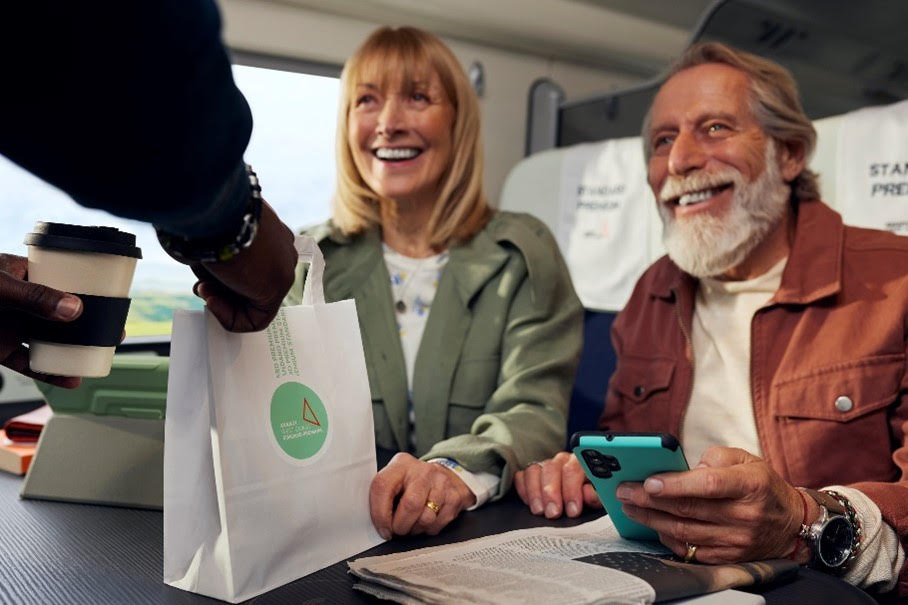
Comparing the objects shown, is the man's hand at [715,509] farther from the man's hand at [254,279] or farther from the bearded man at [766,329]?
the man's hand at [254,279]

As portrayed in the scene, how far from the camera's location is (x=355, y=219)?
1.56 metres

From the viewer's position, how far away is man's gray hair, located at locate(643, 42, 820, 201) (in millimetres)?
1497

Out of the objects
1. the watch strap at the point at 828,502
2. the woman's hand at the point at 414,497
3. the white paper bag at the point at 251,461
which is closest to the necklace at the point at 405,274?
the woman's hand at the point at 414,497

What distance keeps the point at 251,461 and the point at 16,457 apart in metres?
0.58

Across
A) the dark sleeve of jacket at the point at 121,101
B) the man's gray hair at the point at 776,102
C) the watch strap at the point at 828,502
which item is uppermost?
the man's gray hair at the point at 776,102

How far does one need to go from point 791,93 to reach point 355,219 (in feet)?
2.78

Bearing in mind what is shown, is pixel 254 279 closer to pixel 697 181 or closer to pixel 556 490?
pixel 556 490

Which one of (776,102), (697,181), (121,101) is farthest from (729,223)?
(121,101)

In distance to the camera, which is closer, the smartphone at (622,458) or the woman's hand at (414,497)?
the smartphone at (622,458)

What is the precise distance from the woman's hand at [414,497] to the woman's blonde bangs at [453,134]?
622mm

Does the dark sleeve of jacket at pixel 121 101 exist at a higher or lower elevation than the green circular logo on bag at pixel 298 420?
higher

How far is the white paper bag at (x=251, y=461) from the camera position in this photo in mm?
732

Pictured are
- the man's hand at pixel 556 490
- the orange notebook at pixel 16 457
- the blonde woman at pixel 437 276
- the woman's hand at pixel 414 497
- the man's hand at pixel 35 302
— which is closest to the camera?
the man's hand at pixel 35 302

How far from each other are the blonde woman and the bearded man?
24 cm
